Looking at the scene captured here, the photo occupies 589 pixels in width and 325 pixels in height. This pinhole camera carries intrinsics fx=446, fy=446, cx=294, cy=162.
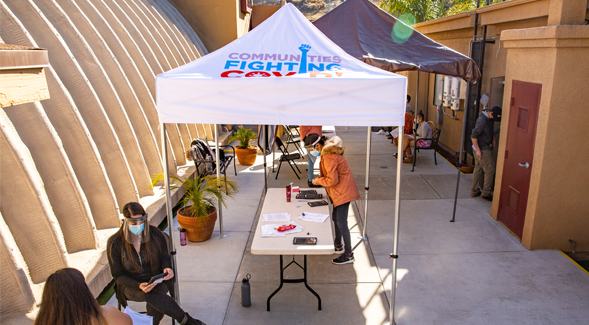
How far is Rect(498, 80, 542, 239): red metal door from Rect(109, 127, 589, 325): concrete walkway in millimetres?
368

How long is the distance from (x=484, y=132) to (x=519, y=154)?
1.56m

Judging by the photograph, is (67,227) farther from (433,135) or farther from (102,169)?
(433,135)

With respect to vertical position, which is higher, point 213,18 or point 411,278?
point 213,18

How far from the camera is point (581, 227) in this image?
677 centimetres

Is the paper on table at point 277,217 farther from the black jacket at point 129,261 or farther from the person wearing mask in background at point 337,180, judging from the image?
the black jacket at point 129,261

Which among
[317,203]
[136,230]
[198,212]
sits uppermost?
[136,230]

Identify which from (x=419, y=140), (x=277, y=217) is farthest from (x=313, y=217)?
(x=419, y=140)

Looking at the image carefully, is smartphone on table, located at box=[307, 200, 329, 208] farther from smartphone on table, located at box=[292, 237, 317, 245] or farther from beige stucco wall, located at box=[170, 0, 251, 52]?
beige stucco wall, located at box=[170, 0, 251, 52]

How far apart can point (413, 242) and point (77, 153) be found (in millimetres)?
5413

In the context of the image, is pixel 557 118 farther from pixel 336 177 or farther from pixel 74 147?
pixel 74 147

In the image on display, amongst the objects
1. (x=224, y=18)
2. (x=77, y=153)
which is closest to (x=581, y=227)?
(x=77, y=153)

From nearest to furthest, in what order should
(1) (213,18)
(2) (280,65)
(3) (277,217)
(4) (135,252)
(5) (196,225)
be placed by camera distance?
(4) (135,252), (2) (280,65), (3) (277,217), (5) (196,225), (1) (213,18)

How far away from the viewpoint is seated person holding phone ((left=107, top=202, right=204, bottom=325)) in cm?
445

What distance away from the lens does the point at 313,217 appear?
19.9 feet
